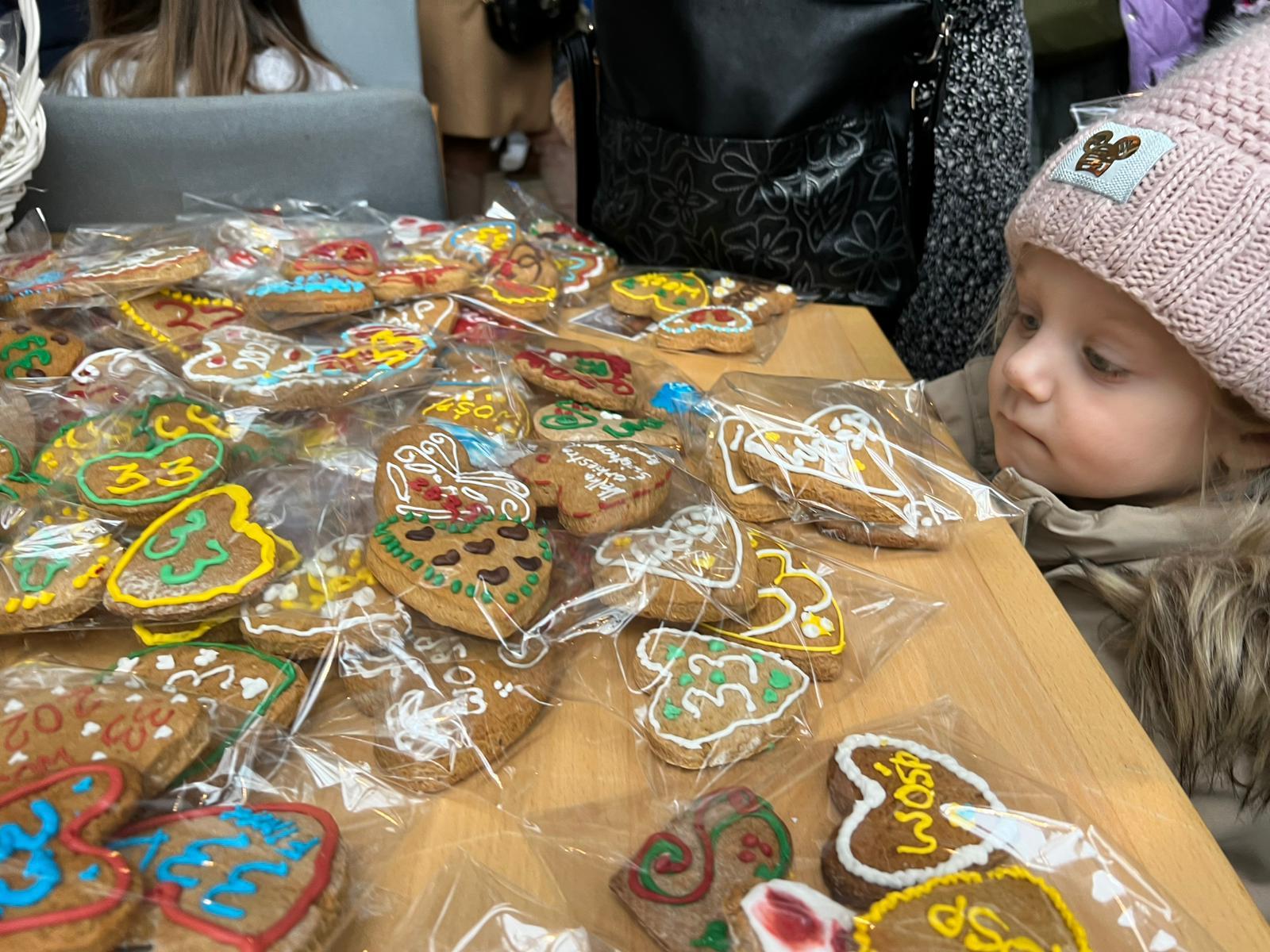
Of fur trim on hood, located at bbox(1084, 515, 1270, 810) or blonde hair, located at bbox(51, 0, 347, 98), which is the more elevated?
blonde hair, located at bbox(51, 0, 347, 98)

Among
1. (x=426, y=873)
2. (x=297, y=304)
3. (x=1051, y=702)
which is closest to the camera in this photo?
(x=426, y=873)

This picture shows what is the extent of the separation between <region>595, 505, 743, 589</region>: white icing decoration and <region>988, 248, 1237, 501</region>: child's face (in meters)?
0.35

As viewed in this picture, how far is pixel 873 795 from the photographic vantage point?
1.70 feet

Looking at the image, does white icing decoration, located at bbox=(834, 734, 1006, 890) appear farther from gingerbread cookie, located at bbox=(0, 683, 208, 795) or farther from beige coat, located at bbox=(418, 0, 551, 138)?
beige coat, located at bbox=(418, 0, 551, 138)

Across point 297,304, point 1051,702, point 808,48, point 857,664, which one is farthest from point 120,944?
point 808,48

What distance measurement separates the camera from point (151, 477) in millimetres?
699

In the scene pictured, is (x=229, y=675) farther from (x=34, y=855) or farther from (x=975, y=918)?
(x=975, y=918)

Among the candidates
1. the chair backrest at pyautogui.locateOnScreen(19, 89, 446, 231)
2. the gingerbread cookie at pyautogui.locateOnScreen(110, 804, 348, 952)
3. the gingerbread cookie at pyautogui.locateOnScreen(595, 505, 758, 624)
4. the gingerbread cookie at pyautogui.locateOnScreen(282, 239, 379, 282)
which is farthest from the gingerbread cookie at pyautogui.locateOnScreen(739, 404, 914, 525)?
the chair backrest at pyautogui.locateOnScreen(19, 89, 446, 231)

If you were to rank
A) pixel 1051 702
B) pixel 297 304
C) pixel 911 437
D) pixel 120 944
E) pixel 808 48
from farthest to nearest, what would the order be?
pixel 808 48, pixel 297 304, pixel 911 437, pixel 1051 702, pixel 120 944

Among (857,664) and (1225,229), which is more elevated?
(1225,229)

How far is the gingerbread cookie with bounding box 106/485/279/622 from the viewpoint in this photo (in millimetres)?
590

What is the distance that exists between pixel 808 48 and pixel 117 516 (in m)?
1.00

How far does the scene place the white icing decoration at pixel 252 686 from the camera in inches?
21.6

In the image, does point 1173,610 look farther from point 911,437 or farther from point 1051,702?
point 911,437
